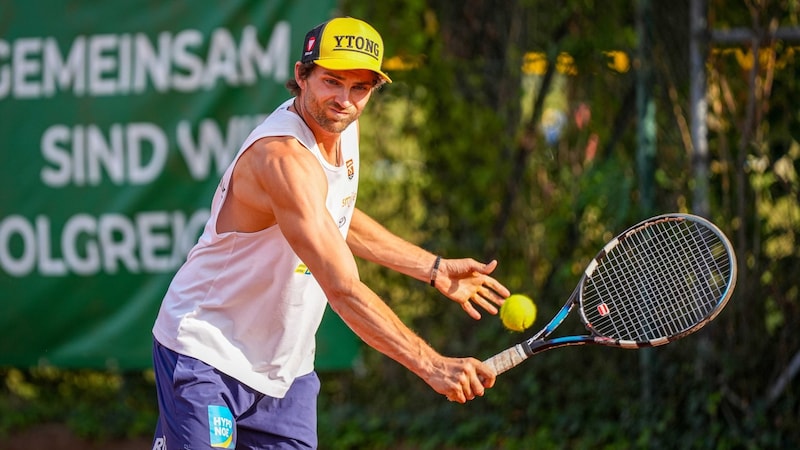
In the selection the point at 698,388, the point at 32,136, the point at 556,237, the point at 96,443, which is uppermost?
the point at 32,136

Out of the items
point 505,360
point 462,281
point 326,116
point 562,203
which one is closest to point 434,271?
point 462,281

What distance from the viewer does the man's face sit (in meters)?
3.67

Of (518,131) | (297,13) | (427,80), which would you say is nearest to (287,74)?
(297,13)

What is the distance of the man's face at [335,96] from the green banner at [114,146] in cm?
250

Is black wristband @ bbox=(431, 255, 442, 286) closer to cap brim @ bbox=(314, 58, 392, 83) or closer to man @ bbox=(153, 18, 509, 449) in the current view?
man @ bbox=(153, 18, 509, 449)

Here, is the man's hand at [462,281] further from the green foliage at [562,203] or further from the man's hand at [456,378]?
the green foliage at [562,203]

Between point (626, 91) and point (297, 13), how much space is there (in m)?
1.77

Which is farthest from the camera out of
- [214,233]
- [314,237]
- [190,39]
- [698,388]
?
[190,39]

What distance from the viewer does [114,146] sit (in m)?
6.48

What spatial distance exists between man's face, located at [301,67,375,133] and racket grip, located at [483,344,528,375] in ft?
2.88

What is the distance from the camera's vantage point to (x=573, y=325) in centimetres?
589

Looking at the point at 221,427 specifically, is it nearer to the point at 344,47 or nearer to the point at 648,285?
the point at 344,47

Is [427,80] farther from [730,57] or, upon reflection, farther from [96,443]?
[96,443]

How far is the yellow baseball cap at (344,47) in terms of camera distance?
3609 millimetres
